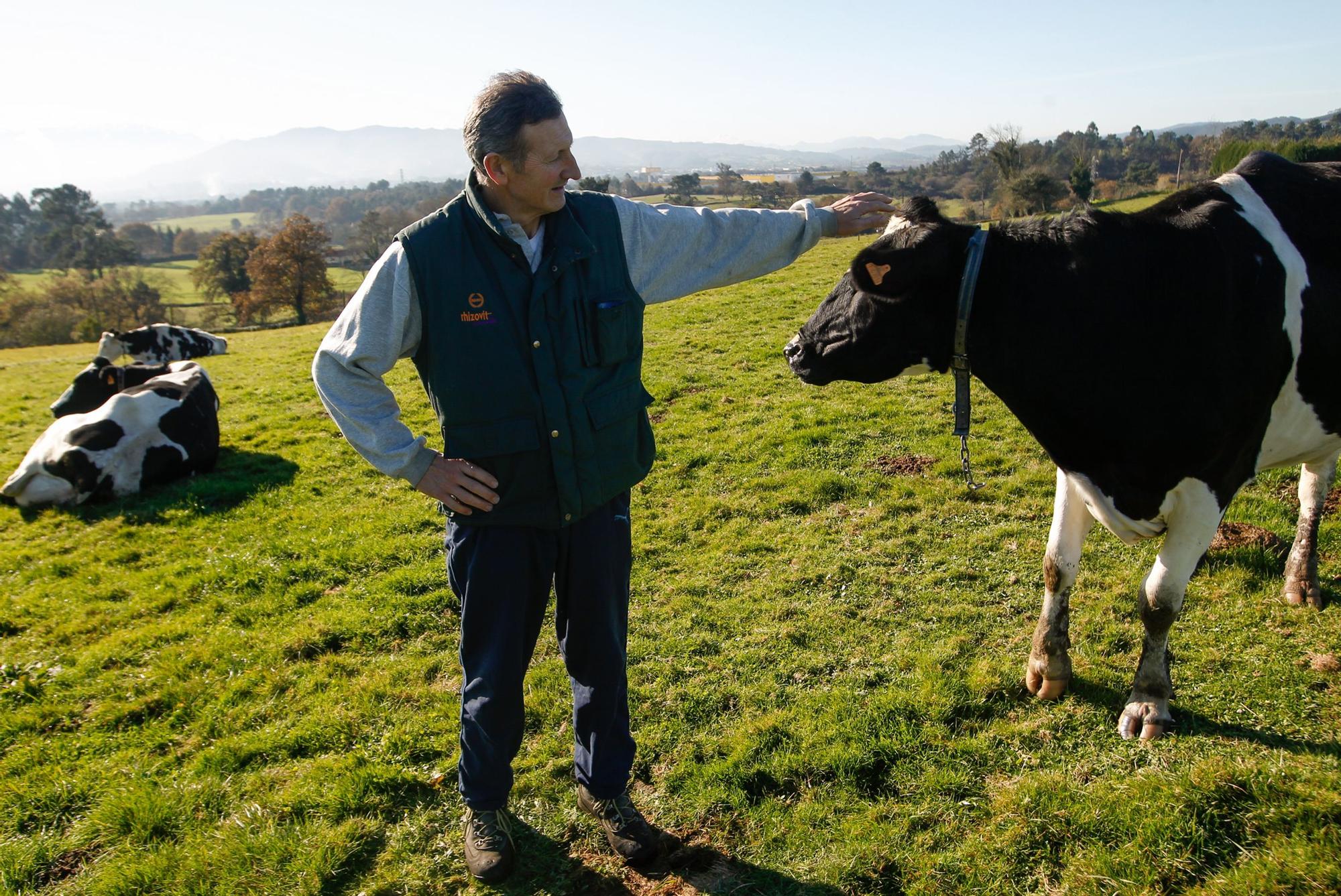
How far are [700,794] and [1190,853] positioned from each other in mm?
2018

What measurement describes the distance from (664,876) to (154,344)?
1844 cm

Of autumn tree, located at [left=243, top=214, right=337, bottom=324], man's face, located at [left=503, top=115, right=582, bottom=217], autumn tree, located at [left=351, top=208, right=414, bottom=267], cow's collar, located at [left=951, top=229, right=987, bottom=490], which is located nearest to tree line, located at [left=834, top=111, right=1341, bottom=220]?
cow's collar, located at [left=951, top=229, right=987, bottom=490]

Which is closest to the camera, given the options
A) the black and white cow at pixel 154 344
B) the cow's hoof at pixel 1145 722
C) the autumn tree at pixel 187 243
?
the cow's hoof at pixel 1145 722

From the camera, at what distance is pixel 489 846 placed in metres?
3.40

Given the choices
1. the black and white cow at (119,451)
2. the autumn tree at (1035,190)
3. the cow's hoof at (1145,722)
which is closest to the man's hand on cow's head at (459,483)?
the cow's hoof at (1145,722)

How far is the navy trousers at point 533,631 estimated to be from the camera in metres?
3.12

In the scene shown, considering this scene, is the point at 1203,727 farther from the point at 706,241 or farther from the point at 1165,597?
the point at 706,241

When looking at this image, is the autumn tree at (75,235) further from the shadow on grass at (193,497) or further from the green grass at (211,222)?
the shadow on grass at (193,497)

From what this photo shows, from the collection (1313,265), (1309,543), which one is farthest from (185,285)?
(1313,265)

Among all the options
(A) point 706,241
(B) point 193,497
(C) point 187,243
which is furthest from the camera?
(C) point 187,243

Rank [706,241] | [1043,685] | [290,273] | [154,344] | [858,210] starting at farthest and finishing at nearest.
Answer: [290,273], [154,344], [1043,685], [858,210], [706,241]

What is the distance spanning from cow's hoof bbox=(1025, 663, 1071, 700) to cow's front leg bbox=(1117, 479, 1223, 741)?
1.02ft

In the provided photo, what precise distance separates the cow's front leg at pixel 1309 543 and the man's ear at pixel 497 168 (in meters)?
5.01

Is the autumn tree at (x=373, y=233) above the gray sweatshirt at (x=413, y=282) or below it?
above
